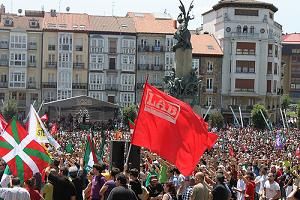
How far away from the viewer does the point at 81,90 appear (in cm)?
8219

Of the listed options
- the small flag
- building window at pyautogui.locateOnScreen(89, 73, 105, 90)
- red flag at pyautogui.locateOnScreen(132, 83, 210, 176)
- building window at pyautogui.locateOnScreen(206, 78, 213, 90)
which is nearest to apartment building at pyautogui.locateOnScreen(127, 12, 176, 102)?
building window at pyautogui.locateOnScreen(89, 73, 105, 90)

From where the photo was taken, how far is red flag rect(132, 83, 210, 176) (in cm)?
1363

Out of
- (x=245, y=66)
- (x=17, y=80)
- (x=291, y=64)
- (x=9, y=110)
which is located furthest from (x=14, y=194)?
(x=291, y=64)

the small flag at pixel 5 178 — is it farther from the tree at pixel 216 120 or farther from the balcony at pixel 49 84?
the balcony at pixel 49 84

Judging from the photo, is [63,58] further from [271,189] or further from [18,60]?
[271,189]

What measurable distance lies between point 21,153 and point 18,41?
66770 millimetres

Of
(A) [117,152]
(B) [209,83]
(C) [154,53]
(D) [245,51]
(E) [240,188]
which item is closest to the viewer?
(A) [117,152]

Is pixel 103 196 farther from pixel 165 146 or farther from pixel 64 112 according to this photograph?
pixel 64 112

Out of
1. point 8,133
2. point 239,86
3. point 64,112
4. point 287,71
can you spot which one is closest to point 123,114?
point 64,112

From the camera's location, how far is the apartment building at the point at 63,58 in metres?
80.5

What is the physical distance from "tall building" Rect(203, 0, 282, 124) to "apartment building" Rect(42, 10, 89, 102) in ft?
49.4

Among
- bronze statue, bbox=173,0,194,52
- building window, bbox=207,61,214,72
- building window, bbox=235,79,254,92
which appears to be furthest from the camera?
building window, bbox=207,61,214,72

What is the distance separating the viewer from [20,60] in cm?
8038

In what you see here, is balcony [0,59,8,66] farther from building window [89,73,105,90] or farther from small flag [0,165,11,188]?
small flag [0,165,11,188]
